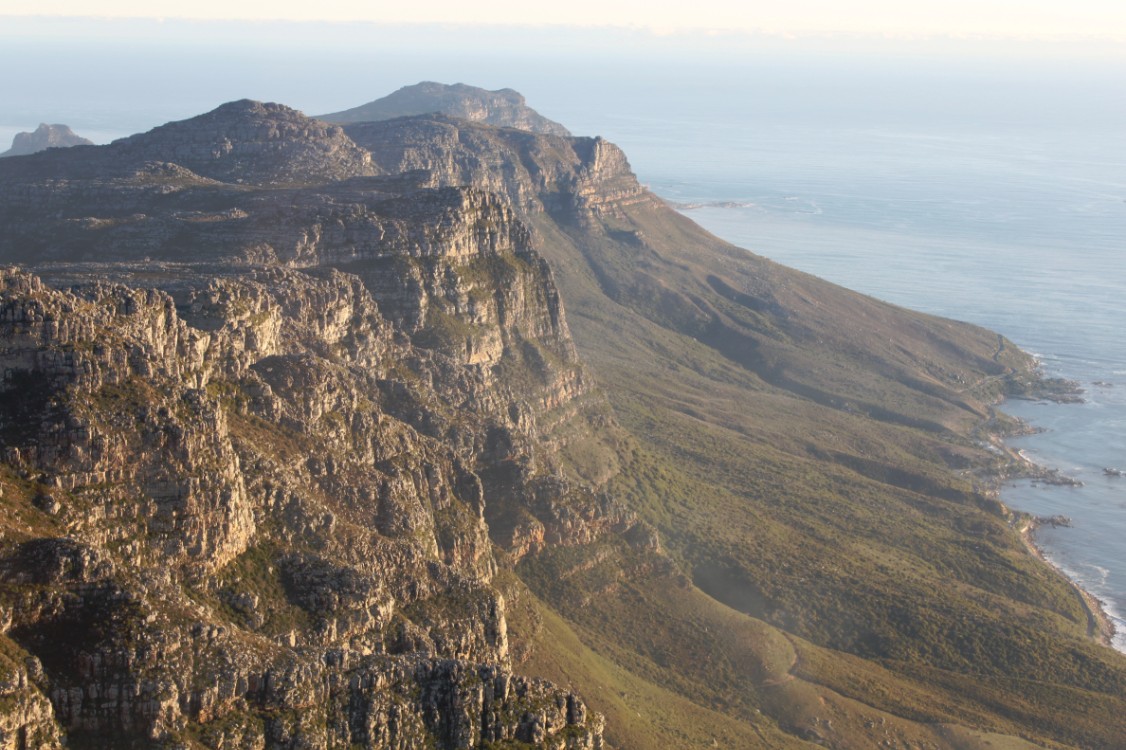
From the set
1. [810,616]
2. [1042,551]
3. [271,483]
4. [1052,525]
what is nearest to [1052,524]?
[1052,525]

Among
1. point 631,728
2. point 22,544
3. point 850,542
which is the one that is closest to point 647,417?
point 850,542

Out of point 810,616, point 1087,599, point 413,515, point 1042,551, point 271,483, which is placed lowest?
point 1087,599

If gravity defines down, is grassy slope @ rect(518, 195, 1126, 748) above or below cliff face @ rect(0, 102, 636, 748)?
below

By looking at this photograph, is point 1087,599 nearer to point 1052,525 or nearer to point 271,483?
point 1052,525

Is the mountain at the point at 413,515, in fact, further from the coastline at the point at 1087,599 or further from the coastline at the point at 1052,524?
the coastline at the point at 1052,524

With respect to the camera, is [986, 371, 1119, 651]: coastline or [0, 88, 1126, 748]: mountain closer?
[0, 88, 1126, 748]: mountain

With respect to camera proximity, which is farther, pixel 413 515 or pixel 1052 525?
pixel 1052 525

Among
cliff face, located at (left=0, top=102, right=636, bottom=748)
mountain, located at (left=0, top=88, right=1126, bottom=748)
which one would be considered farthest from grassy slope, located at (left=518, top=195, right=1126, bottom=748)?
cliff face, located at (left=0, top=102, right=636, bottom=748)

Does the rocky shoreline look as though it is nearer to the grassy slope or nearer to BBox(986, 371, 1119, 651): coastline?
BBox(986, 371, 1119, 651): coastline

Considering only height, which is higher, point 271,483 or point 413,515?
point 271,483
